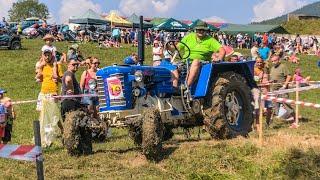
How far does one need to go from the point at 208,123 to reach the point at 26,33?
32775 mm

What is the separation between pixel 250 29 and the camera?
56.1m

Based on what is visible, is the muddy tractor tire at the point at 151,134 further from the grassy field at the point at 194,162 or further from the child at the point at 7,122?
the child at the point at 7,122

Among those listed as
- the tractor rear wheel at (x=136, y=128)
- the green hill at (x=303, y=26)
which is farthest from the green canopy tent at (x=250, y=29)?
the tractor rear wheel at (x=136, y=128)

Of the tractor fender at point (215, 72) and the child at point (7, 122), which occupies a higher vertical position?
the tractor fender at point (215, 72)

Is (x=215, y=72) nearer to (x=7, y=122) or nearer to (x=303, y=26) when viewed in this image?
(x=7, y=122)

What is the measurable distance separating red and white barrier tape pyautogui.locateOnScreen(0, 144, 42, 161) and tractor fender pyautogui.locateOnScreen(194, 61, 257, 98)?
3.75m

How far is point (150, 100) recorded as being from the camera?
8195mm

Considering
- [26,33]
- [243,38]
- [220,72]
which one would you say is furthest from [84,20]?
[220,72]

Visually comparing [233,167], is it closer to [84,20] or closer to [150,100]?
[150,100]

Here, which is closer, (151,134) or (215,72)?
(151,134)

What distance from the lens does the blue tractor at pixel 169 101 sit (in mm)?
7723

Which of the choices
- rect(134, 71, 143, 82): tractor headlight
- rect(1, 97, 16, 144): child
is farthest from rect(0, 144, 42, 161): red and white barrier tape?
rect(1, 97, 16, 144): child

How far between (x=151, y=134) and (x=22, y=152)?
2.23m

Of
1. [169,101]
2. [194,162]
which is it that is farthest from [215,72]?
[194,162]
